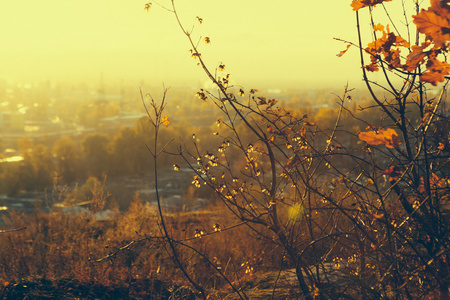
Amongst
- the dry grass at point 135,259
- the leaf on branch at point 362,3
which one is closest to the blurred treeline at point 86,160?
the dry grass at point 135,259

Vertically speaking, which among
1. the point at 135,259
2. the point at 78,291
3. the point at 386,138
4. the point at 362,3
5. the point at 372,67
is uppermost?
the point at 362,3

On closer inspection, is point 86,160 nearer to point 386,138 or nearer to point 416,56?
point 386,138

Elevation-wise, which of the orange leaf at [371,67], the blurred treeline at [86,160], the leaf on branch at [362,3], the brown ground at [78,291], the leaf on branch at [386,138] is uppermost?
the leaf on branch at [362,3]

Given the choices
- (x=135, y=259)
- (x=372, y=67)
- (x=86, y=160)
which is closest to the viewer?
(x=372, y=67)

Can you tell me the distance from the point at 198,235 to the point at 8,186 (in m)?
39.3

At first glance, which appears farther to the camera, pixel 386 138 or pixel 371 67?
pixel 371 67

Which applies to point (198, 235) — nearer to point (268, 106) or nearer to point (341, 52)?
point (268, 106)

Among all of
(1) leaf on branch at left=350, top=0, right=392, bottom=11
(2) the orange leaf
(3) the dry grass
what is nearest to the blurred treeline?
(3) the dry grass

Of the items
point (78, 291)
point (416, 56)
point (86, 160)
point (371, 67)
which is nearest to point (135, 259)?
point (78, 291)

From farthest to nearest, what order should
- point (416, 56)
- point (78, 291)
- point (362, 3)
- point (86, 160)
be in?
point (86, 160), point (78, 291), point (362, 3), point (416, 56)

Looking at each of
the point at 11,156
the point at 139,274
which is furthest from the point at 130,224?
the point at 11,156

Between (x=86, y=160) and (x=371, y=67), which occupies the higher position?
(x=371, y=67)

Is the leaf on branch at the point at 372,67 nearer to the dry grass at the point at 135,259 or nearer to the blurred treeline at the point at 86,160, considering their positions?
the dry grass at the point at 135,259

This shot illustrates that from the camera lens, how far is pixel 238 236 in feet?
29.8
